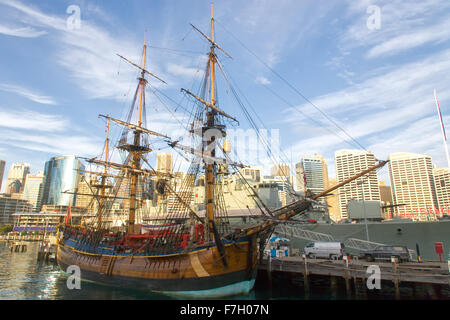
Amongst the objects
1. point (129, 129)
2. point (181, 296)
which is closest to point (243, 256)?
point (181, 296)

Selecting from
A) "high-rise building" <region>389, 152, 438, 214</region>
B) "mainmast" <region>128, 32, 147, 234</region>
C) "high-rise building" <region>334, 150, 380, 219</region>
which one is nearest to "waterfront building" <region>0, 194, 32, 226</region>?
"mainmast" <region>128, 32, 147, 234</region>

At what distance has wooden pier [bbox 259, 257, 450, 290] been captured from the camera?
1532 cm

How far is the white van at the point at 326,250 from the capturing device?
2347 cm

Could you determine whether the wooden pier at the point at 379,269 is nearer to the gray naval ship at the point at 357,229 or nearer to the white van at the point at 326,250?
the white van at the point at 326,250

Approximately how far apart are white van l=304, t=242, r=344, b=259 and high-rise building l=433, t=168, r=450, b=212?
12790cm

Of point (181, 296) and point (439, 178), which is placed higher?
point (439, 178)

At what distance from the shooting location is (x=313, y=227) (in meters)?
33.5

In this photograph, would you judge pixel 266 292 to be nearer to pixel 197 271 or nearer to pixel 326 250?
pixel 197 271

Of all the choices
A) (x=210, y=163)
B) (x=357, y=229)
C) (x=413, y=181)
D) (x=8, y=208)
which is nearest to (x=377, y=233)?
(x=357, y=229)

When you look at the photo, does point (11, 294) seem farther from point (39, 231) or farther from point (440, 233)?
point (39, 231)

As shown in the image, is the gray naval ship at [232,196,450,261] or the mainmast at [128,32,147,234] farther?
the mainmast at [128,32,147,234]

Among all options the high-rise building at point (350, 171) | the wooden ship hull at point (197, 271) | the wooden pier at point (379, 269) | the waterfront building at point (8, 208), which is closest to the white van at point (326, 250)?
the wooden pier at point (379, 269)

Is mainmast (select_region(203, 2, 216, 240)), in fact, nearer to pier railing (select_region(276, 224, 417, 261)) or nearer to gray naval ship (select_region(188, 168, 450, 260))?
gray naval ship (select_region(188, 168, 450, 260))
